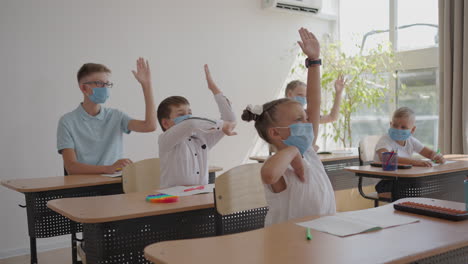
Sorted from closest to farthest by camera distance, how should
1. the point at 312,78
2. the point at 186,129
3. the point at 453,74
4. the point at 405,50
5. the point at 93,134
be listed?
1. the point at 312,78
2. the point at 186,129
3. the point at 93,134
4. the point at 453,74
5. the point at 405,50

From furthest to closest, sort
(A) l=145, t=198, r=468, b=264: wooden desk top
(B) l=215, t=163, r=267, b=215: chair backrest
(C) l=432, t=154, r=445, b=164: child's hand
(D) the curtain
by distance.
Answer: (D) the curtain
(C) l=432, t=154, r=445, b=164: child's hand
(B) l=215, t=163, r=267, b=215: chair backrest
(A) l=145, t=198, r=468, b=264: wooden desk top

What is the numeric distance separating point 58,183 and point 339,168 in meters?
2.59

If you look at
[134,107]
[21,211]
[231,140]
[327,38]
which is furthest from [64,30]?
[327,38]

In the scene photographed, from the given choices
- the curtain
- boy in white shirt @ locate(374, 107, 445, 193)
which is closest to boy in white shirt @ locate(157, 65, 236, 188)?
boy in white shirt @ locate(374, 107, 445, 193)

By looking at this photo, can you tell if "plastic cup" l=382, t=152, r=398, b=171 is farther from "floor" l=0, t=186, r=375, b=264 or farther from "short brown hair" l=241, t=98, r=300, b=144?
"floor" l=0, t=186, r=375, b=264

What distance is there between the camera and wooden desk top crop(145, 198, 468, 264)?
1.16m

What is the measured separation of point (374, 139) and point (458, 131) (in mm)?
906

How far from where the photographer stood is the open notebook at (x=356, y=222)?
55.5 inches

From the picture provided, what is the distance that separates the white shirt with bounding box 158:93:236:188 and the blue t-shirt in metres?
0.78

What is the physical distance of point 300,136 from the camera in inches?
70.8

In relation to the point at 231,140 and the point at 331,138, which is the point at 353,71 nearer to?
the point at 331,138

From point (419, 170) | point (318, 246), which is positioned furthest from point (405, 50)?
point (318, 246)

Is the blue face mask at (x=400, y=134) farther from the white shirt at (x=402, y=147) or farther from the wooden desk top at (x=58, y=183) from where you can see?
the wooden desk top at (x=58, y=183)

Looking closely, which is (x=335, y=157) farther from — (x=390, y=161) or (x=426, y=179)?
(x=426, y=179)
